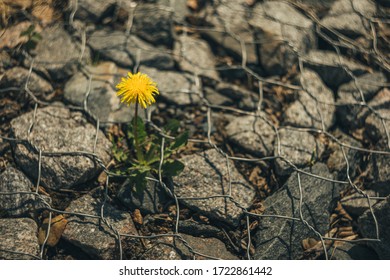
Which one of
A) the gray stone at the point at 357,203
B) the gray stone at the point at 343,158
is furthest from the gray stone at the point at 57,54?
the gray stone at the point at 357,203

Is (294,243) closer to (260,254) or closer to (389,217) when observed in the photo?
(260,254)

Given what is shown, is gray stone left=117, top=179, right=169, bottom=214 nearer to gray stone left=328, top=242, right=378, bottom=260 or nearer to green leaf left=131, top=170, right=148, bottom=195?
green leaf left=131, top=170, right=148, bottom=195

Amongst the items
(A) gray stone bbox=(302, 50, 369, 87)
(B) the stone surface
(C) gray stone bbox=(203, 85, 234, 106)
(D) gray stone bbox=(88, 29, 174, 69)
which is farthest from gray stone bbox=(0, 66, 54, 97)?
(A) gray stone bbox=(302, 50, 369, 87)

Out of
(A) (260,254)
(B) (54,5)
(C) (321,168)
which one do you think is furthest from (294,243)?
(B) (54,5)

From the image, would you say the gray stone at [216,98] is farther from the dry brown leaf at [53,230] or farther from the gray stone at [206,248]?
the dry brown leaf at [53,230]

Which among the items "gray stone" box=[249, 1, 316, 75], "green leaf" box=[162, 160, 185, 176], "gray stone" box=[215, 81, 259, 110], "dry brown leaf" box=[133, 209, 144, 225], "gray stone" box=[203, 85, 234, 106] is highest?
"gray stone" box=[249, 1, 316, 75]

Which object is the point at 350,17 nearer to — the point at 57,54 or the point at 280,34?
the point at 280,34
